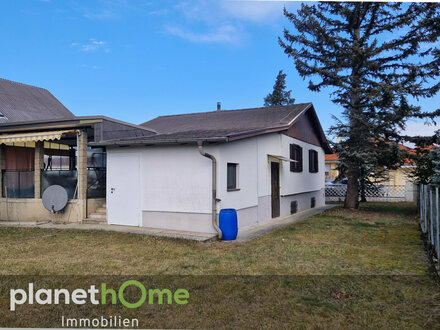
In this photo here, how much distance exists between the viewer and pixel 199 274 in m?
5.97

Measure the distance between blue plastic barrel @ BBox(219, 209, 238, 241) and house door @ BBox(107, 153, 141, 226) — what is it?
10.2 ft

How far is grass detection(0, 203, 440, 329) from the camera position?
166 inches

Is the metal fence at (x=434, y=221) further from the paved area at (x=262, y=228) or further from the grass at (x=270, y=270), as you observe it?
the paved area at (x=262, y=228)

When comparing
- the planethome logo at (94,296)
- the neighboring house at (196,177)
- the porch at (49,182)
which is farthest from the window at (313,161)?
the planethome logo at (94,296)

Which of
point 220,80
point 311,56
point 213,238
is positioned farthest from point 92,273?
point 220,80

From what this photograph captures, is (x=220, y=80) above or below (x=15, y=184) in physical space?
above

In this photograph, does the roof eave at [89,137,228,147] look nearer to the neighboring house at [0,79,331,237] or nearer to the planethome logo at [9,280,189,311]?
the neighboring house at [0,79,331,237]

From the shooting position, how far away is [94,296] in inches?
191

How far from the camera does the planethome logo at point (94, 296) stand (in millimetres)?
4633

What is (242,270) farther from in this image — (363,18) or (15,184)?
(363,18)

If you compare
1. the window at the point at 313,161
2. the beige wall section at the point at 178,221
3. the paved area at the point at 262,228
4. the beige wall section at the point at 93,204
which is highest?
the window at the point at 313,161

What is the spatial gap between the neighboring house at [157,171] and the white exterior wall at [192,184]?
0.10ft

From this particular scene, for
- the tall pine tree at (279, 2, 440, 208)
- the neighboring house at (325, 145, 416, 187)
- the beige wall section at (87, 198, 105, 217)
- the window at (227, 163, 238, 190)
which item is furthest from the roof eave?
the neighboring house at (325, 145, 416, 187)

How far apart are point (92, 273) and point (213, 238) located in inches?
150
